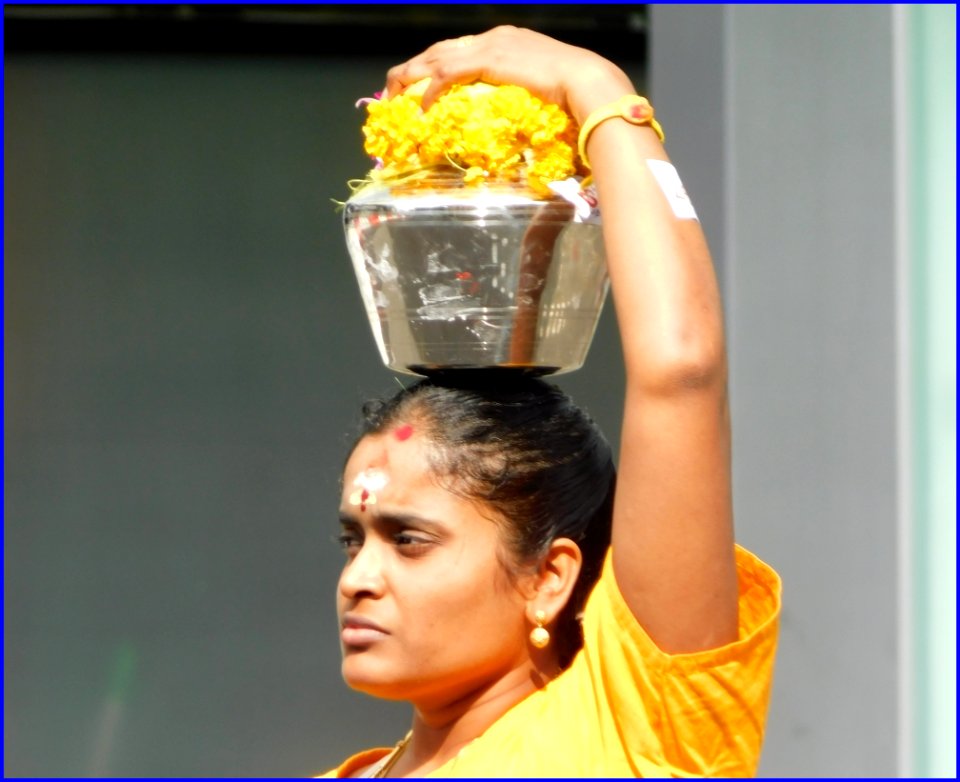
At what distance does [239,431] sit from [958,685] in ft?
7.16

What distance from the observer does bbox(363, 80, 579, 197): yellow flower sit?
163cm

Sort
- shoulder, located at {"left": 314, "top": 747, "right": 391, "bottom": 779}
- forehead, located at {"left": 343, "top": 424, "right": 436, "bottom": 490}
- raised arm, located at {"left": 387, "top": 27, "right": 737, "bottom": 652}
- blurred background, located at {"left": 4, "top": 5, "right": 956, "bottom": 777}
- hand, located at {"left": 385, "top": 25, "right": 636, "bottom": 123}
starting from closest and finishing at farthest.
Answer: raised arm, located at {"left": 387, "top": 27, "right": 737, "bottom": 652}
hand, located at {"left": 385, "top": 25, "right": 636, "bottom": 123}
forehead, located at {"left": 343, "top": 424, "right": 436, "bottom": 490}
shoulder, located at {"left": 314, "top": 747, "right": 391, "bottom": 779}
blurred background, located at {"left": 4, "top": 5, "right": 956, "bottom": 777}

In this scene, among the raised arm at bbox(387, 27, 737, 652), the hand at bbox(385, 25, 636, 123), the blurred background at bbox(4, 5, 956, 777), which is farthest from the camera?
the blurred background at bbox(4, 5, 956, 777)

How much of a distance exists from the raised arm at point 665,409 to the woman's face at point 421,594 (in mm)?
200

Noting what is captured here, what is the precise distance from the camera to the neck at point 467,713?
1.76 meters

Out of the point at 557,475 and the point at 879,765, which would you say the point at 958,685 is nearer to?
the point at 879,765

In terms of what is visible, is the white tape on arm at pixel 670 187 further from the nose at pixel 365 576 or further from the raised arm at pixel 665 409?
the nose at pixel 365 576

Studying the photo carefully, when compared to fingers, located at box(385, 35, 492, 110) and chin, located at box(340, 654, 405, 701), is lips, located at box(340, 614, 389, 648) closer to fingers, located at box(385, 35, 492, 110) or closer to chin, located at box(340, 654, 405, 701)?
chin, located at box(340, 654, 405, 701)

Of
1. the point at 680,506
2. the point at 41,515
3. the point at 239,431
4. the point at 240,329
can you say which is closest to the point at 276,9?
the point at 240,329

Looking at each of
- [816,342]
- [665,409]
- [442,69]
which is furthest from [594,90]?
[816,342]

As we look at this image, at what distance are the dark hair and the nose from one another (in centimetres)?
12

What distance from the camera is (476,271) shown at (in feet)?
5.62

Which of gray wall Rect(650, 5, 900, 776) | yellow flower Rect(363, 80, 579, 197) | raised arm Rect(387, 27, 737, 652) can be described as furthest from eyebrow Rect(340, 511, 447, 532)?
gray wall Rect(650, 5, 900, 776)

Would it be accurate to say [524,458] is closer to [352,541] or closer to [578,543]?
[578,543]
